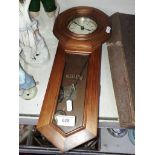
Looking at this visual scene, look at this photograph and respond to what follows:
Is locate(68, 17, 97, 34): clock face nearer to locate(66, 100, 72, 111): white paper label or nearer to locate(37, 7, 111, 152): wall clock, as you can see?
locate(37, 7, 111, 152): wall clock

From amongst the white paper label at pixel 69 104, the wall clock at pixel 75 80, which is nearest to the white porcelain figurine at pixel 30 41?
the wall clock at pixel 75 80

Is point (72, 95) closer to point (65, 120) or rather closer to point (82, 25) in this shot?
point (65, 120)

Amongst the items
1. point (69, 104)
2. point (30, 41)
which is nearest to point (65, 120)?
point (69, 104)

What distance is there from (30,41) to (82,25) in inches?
7.7

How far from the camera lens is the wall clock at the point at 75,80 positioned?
82cm

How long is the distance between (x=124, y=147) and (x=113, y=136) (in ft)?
0.19

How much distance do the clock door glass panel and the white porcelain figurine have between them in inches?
3.2

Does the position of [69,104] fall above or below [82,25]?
below

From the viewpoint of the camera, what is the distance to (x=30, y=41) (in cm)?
91

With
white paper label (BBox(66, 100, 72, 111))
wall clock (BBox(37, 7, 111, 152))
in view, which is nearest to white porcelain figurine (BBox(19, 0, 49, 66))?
wall clock (BBox(37, 7, 111, 152))

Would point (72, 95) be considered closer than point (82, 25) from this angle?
Yes

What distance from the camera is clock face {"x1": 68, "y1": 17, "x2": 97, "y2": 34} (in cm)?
99

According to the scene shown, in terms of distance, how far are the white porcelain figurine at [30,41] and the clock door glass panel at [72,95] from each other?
0.27 ft

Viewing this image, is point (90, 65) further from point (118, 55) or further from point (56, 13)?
point (56, 13)
